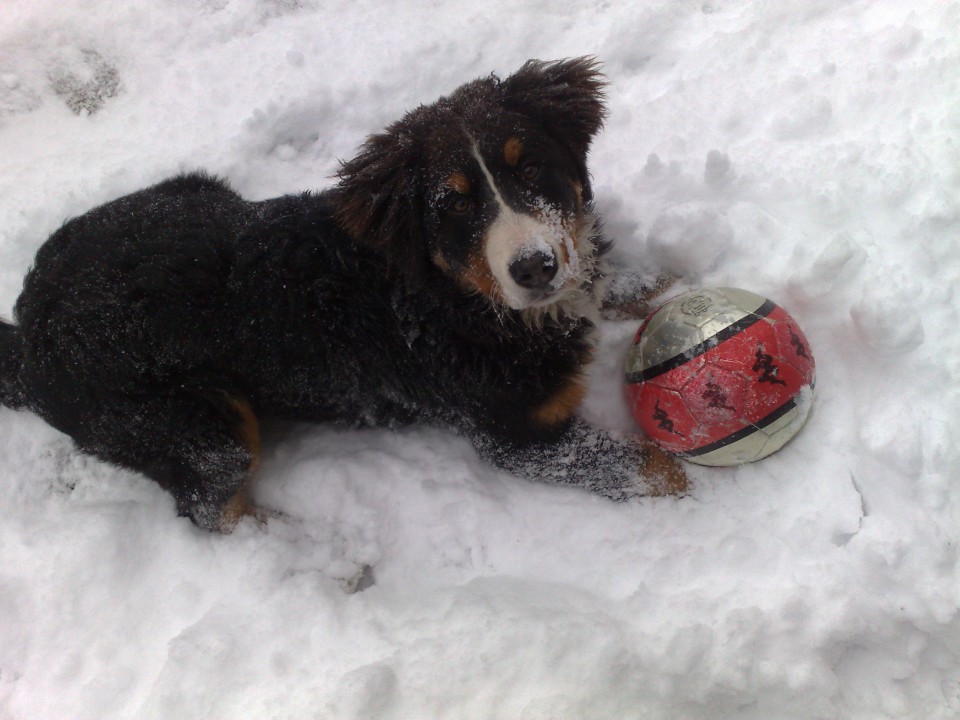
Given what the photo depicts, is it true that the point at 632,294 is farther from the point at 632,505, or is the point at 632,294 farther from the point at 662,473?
the point at 632,505

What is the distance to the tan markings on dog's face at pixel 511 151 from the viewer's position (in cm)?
235

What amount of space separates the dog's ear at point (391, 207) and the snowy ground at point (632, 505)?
118 cm

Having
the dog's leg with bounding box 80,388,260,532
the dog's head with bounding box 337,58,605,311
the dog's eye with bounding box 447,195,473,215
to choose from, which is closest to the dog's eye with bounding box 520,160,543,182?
the dog's head with bounding box 337,58,605,311

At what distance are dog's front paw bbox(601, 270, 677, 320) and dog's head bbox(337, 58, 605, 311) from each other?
1.95ft

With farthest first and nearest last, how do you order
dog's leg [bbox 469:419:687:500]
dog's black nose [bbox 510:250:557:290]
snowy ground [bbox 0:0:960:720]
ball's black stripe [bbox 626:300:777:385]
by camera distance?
dog's leg [bbox 469:419:687:500]
ball's black stripe [bbox 626:300:777:385]
snowy ground [bbox 0:0:960:720]
dog's black nose [bbox 510:250:557:290]

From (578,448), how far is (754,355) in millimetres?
885

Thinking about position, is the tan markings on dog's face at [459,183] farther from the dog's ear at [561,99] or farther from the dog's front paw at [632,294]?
the dog's front paw at [632,294]

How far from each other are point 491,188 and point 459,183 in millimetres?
126

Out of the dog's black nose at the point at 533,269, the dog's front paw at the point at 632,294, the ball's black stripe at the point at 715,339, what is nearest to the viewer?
the dog's black nose at the point at 533,269

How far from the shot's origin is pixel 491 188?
2.31 m

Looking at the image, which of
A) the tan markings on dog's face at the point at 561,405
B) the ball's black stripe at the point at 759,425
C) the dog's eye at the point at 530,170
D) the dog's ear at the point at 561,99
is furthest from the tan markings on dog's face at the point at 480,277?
the ball's black stripe at the point at 759,425

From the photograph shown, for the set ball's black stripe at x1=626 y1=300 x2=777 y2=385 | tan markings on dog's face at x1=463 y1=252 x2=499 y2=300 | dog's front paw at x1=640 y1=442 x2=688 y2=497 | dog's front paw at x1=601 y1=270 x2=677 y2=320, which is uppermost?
tan markings on dog's face at x1=463 y1=252 x2=499 y2=300

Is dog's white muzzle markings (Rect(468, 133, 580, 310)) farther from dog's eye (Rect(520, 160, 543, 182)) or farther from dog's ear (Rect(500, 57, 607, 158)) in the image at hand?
dog's ear (Rect(500, 57, 607, 158))

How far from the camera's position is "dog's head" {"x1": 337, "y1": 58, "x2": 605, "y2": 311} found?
2262 millimetres
